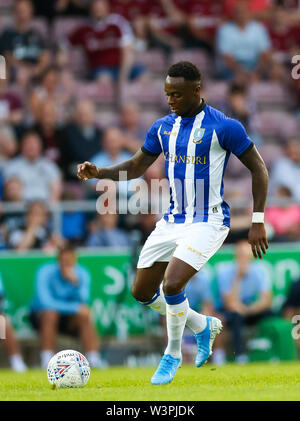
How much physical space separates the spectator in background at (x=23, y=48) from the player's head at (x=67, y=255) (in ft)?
12.6

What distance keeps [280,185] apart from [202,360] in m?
6.74

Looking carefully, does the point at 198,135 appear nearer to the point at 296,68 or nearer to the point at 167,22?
the point at 296,68

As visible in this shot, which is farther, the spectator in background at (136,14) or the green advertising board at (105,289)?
the spectator in background at (136,14)

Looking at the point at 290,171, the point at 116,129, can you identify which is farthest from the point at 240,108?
the point at 116,129

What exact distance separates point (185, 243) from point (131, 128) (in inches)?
305

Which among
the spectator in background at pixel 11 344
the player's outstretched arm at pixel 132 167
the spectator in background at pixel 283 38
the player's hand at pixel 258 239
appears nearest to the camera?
the player's hand at pixel 258 239

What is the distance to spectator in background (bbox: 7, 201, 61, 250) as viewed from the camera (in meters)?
13.1

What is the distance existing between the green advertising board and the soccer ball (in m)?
5.28

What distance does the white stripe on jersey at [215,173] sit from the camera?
7848mm

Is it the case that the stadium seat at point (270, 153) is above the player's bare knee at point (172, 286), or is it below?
above

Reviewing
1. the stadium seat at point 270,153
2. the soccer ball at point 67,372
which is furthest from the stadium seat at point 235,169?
the soccer ball at point 67,372

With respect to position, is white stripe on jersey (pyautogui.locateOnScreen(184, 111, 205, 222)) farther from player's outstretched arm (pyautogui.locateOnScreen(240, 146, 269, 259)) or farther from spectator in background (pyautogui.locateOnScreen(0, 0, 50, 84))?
spectator in background (pyautogui.locateOnScreen(0, 0, 50, 84))

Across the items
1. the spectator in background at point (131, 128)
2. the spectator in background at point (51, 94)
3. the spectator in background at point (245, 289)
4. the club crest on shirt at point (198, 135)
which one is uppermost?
the spectator in background at point (51, 94)

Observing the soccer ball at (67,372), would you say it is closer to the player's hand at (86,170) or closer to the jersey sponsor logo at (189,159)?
the player's hand at (86,170)
